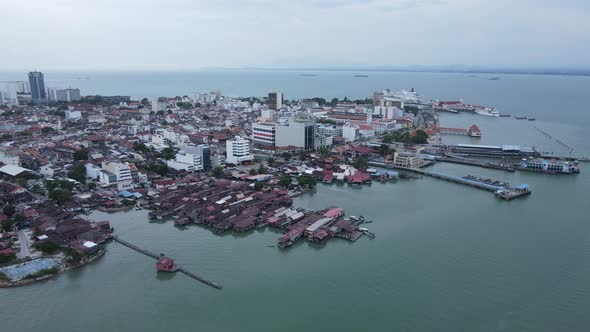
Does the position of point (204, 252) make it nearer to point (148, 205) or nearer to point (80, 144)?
point (148, 205)

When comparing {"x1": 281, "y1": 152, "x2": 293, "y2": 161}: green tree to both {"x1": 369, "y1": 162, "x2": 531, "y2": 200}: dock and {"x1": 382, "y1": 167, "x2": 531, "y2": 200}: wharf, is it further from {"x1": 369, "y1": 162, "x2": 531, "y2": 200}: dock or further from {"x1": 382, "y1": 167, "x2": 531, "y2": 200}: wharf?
{"x1": 382, "y1": 167, "x2": 531, "y2": 200}: wharf

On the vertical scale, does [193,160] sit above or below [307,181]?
above

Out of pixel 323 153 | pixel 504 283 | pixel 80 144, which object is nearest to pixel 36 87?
pixel 80 144

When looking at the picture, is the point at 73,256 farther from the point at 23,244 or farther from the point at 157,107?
the point at 157,107

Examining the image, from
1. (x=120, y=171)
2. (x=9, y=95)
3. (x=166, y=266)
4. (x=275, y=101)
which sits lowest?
(x=166, y=266)

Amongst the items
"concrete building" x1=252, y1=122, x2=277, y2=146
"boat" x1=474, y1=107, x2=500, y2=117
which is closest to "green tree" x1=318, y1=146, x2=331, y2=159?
"concrete building" x1=252, y1=122, x2=277, y2=146

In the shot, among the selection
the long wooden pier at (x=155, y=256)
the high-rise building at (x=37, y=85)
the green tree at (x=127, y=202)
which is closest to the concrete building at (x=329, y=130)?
the green tree at (x=127, y=202)

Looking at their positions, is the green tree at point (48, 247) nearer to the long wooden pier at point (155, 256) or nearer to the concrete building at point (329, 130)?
the long wooden pier at point (155, 256)

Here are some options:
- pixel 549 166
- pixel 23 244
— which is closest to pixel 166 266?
pixel 23 244
